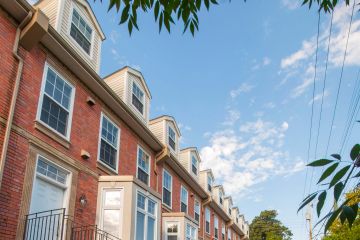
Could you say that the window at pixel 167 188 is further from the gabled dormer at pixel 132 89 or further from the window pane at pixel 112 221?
the window pane at pixel 112 221

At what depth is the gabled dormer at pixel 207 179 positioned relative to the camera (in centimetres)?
3030

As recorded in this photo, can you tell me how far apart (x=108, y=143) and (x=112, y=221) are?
9.68 ft

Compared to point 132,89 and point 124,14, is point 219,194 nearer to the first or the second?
point 132,89

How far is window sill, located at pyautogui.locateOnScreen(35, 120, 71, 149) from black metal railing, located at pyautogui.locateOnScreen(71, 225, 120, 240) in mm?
2406

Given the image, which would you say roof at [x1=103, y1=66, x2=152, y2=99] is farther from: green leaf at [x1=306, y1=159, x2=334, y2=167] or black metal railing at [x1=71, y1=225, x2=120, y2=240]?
green leaf at [x1=306, y1=159, x2=334, y2=167]

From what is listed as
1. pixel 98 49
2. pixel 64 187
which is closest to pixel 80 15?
pixel 98 49

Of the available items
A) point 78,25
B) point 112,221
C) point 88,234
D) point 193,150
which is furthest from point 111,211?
point 193,150

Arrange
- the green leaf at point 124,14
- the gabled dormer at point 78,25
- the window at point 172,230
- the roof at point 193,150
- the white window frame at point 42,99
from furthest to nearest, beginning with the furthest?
1. the roof at point 193,150
2. the window at point 172,230
3. the gabled dormer at point 78,25
4. the white window frame at point 42,99
5. the green leaf at point 124,14

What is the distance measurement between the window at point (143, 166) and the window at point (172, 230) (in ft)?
8.53

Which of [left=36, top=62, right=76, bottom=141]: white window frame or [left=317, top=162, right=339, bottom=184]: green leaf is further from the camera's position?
[left=36, top=62, right=76, bottom=141]: white window frame

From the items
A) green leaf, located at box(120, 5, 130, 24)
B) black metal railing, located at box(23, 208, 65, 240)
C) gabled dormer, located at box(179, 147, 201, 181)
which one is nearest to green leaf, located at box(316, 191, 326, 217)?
green leaf, located at box(120, 5, 130, 24)

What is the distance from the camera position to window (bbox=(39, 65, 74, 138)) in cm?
1081

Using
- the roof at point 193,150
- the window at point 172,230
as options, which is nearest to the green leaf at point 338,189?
the window at point 172,230

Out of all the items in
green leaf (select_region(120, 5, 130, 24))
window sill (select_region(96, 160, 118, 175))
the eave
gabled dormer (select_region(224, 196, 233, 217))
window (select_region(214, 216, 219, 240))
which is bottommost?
green leaf (select_region(120, 5, 130, 24))
